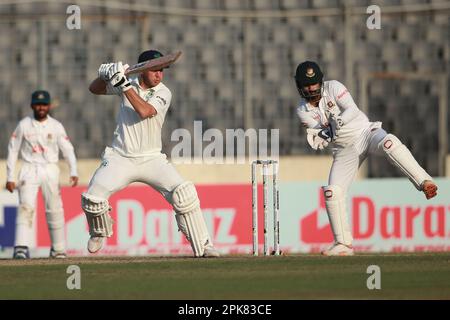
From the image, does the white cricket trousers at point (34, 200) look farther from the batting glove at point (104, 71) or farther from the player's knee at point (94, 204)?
the batting glove at point (104, 71)

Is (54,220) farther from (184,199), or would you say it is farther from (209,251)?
(184,199)

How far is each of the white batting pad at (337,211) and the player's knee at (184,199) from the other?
1.21 metres

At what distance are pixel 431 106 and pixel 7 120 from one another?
19.7ft

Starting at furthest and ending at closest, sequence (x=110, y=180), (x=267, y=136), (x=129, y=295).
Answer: (x=267, y=136), (x=110, y=180), (x=129, y=295)

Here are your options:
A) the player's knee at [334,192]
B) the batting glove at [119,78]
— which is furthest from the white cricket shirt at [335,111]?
the batting glove at [119,78]

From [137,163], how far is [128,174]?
122 millimetres

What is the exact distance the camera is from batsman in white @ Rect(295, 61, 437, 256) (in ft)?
37.7

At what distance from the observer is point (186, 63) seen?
19.0 meters

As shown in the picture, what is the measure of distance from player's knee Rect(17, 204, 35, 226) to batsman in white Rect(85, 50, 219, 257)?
3164mm

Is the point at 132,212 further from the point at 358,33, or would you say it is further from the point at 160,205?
the point at 358,33

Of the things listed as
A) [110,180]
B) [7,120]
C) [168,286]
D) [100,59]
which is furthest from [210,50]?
[168,286]

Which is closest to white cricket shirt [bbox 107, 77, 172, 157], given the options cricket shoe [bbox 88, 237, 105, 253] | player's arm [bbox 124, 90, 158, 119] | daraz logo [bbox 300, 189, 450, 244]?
player's arm [bbox 124, 90, 158, 119]

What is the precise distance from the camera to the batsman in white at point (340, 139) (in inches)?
452

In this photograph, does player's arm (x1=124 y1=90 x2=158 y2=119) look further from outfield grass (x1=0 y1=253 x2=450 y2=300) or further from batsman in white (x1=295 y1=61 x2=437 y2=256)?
batsman in white (x1=295 y1=61 x2=437 y2=256)
